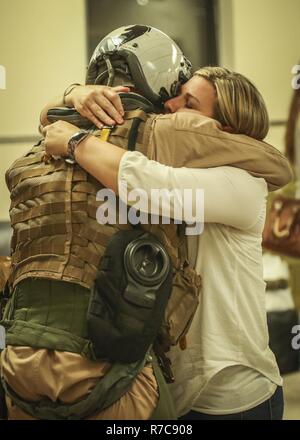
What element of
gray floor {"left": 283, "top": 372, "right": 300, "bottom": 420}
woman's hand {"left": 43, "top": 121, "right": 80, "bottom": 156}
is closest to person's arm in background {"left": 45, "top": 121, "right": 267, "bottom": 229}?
woman's hand {"left": 43, "top": 121, "right": 80, "bottom": 156}

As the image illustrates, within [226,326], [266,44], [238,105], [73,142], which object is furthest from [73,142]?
[266,44]

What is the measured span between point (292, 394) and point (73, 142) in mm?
858

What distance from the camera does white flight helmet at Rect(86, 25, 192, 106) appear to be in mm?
1199

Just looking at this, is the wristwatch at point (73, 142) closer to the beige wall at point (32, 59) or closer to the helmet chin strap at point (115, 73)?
the helmet chin strap at point (115, 73)

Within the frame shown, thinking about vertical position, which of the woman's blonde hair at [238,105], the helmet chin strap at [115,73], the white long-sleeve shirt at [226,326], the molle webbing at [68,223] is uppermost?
the helmet chin strap at [115,73]

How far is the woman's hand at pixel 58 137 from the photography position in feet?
3.68

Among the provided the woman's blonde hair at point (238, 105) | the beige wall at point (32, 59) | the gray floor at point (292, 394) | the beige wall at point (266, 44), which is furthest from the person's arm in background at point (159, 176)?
the gray floor at point (292, 394)

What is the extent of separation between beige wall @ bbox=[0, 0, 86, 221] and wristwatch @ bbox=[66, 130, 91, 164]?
28 centimetres

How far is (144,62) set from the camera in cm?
120

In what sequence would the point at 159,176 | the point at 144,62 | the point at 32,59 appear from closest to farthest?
1. the point at 159,176
2. the point at 144,62
3. the point at 32,59

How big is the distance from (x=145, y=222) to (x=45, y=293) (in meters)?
0.24

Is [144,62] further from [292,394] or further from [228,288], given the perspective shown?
[292,394]
